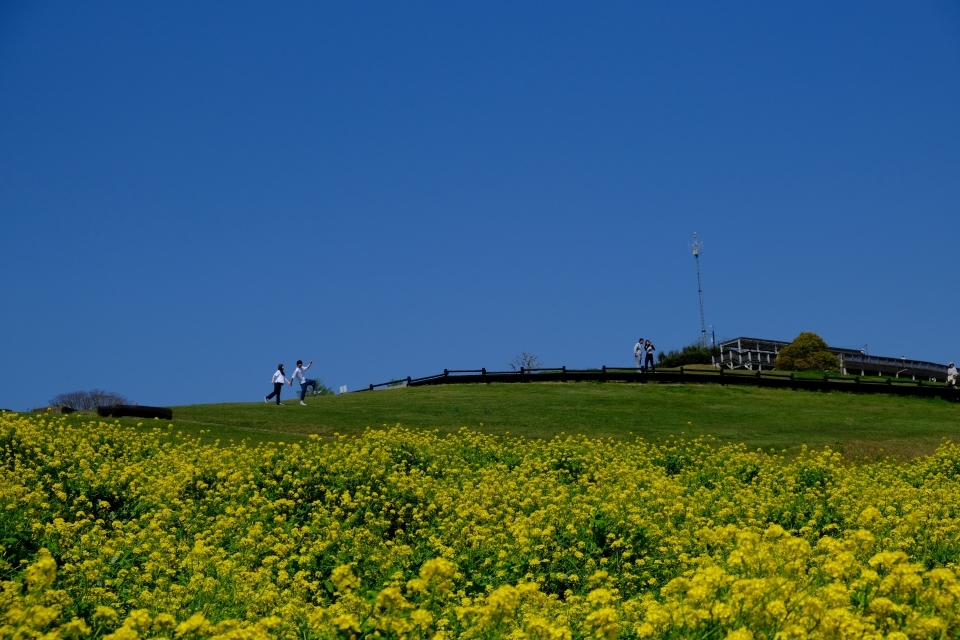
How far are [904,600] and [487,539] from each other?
5.93m

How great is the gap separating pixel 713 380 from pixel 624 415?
15.5 m

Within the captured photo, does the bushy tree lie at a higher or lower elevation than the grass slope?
higher

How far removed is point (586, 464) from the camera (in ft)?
66.2

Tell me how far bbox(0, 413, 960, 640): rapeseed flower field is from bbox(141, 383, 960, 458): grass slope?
14.0 feet

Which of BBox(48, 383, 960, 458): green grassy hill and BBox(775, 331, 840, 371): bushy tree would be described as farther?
BBox(775, 331, 840, 371): bushy tree

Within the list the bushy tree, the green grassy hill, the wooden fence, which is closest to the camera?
the green grassy hill

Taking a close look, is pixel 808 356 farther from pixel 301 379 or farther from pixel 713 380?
pixel 301 379

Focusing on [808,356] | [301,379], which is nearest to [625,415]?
[301,379]

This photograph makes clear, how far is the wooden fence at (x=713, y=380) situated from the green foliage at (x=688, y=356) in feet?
101

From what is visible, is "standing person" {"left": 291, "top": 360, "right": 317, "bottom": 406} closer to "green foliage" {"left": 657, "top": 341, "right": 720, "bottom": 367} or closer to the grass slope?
the grass slope

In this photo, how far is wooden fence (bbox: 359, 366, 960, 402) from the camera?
44.0m

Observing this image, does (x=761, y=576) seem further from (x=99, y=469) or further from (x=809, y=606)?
(x=99, y=469)

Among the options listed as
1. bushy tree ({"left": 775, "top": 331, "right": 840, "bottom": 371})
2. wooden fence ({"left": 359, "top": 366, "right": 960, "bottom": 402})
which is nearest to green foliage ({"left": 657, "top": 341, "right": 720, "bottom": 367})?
bushy tree ({"left": 775, "top": 331, "right": 840, "bottom": 371})

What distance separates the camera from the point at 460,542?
39.3 ft
